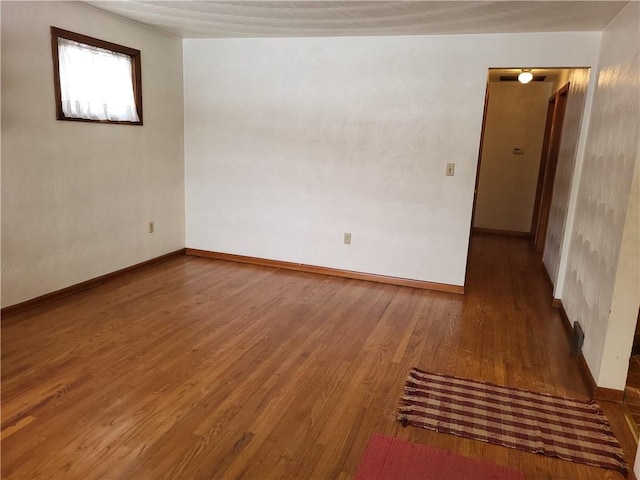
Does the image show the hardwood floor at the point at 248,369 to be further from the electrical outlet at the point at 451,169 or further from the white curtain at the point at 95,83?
the white curtain at the point at 95,83

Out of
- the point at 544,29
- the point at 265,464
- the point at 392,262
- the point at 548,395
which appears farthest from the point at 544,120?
the point at 265,464

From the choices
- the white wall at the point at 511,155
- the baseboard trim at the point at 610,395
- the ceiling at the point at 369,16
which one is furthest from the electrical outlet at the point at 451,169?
the white wall at the point at 511,155

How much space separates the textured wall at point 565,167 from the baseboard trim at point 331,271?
101 cm

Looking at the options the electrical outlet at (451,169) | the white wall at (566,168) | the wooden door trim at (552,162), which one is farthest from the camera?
the wooden door trim at (552,162)

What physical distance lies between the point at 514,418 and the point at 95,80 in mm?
3893

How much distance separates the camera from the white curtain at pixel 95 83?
11.4 ft

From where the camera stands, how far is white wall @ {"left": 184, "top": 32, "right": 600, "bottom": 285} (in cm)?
390

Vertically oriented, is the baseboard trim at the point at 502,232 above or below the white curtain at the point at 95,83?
below

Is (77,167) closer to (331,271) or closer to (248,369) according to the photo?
(248,369)

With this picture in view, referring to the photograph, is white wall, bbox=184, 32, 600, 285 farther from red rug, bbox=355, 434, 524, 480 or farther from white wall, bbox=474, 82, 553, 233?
white wall, bbox=474, 82, 553, 233

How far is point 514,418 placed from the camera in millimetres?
2254

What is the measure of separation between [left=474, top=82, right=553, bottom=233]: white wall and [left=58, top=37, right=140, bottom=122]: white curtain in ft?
17.0

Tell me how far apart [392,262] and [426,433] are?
7.70 feet

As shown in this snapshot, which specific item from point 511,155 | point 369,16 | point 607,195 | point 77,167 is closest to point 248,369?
point 77,167
